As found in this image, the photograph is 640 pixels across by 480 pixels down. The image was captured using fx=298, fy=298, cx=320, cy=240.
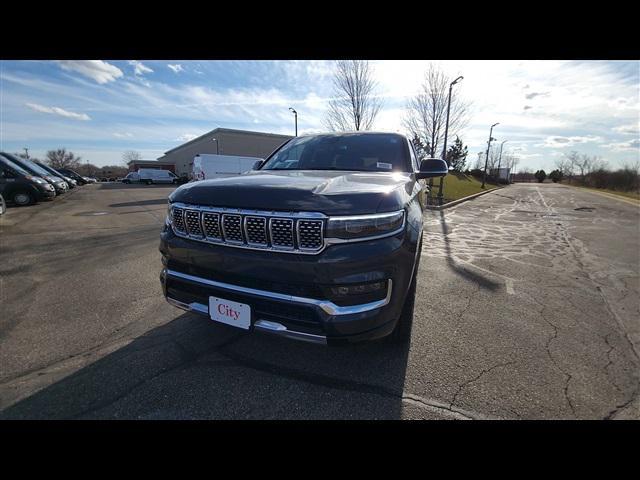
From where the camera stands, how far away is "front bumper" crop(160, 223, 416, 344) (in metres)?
1.83

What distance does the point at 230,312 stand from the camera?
6.78ft

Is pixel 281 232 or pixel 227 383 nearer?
pixel 281 232

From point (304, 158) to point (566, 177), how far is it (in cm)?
9780

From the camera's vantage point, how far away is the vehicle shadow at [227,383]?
6.50 feet

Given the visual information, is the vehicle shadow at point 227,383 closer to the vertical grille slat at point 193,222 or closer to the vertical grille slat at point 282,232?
the vertical grille slat at point 282,232

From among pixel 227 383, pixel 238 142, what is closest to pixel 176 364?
pixel 227 383

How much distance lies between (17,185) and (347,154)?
15.7m

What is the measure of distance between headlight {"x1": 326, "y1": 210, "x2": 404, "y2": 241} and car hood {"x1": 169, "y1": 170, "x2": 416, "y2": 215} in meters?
0.04

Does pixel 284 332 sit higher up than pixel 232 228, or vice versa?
pixel 232 228

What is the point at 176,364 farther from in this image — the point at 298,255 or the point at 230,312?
the point at 298,255
